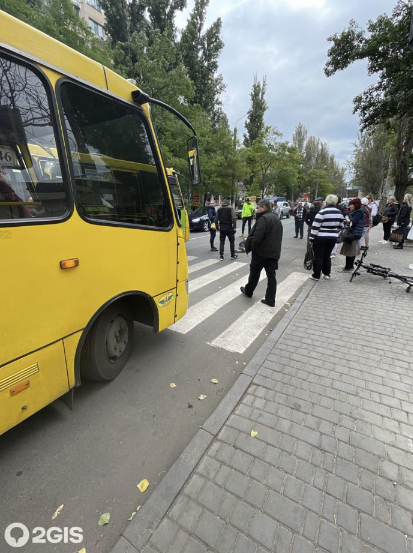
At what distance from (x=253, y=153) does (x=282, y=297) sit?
1191 inches

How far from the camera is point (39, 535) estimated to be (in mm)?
1619

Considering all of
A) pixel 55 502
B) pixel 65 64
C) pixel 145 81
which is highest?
pixel 145 81

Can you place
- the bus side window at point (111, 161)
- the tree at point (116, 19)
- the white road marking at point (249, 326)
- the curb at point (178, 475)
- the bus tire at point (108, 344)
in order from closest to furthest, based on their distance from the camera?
the curb at point (178, 475) < the bus side window at point (111, 161) < the bus tire at point (108, 344) < the white road marking at point (249, 326) < the tree at point (116, 19)

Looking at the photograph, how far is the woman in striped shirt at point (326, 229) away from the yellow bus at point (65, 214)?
14.5 ft

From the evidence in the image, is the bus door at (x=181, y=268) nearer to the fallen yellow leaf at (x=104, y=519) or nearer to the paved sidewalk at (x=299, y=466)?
the paved sidewalk at (x=299, y=466)

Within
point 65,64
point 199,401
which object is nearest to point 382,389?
point 199,401

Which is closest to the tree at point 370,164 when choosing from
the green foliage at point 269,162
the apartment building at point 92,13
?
the green foliage at point 269,162

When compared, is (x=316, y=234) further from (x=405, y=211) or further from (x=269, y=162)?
(x=269, y=162)

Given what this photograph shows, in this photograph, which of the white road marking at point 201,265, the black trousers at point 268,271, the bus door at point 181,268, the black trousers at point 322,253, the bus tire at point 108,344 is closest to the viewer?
the bus tire at point 108,344

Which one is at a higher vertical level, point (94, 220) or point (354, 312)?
point (94, 220)

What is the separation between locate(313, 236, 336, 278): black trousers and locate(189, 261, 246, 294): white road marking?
226 cm

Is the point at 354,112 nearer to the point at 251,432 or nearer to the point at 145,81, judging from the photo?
the point at 145,81

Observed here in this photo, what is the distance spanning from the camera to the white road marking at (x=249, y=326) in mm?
3877

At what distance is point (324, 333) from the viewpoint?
4.07m
